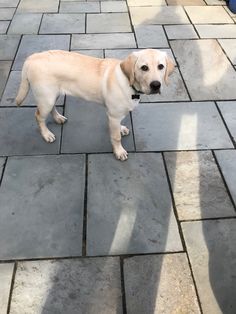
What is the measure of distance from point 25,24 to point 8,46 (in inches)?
37.0

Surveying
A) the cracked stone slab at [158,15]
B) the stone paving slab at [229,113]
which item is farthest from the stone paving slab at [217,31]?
the stone paving slab at [229,113]

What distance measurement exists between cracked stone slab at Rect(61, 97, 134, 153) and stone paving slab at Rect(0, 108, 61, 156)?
155 millimetres

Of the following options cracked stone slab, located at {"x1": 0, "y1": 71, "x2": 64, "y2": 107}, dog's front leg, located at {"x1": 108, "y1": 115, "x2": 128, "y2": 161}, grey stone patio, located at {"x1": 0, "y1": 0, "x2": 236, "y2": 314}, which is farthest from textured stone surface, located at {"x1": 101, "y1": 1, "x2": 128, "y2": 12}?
dog's front leg, located at {"x1": 108, "y1": 115, "x2": 128, "y2": 161}

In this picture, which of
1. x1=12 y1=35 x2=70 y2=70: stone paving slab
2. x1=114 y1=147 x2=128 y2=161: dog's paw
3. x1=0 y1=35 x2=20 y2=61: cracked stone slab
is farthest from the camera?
x1=12 y1=35 x2=70 y2=70: stone paving slab

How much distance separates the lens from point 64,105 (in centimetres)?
505

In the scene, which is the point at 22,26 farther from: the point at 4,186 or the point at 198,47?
the point at 4,186

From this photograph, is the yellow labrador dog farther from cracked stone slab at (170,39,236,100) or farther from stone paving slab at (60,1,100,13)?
stone paving slab at (60,1,100,13)

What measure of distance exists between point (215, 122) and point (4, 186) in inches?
112

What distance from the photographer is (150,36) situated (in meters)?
6.64

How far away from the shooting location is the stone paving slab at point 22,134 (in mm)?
4348

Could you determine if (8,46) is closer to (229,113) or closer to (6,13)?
(6,13)

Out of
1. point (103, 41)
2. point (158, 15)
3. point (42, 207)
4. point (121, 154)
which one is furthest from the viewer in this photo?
point (158, 15)

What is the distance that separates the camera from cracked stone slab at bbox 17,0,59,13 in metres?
7.51

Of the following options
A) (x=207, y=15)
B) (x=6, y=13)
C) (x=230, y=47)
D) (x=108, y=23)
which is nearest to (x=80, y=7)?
(x=108, y=23)
